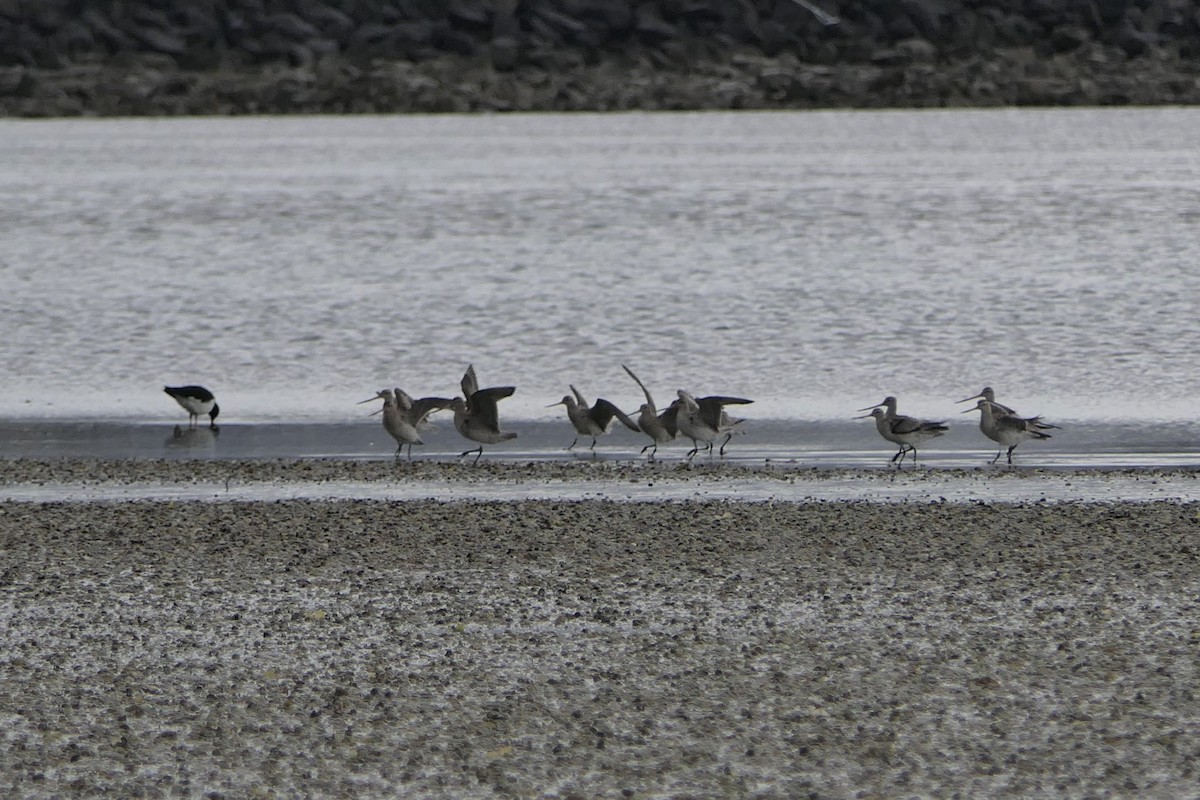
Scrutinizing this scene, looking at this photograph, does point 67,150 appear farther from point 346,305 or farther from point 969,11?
point 346,305

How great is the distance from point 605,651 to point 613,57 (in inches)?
2434

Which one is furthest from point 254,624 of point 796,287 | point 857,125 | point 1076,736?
point 857,125

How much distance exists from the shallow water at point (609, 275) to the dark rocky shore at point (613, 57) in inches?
405

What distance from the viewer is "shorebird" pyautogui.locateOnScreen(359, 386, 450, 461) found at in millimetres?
13695

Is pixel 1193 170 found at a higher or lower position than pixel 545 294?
higher

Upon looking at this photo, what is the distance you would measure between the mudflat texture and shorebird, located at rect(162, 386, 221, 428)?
4.27 metres

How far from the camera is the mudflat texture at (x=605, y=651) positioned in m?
6.47

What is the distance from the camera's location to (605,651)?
7.90m

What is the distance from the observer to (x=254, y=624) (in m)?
8.44

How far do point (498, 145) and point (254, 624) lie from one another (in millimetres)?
A: 50923

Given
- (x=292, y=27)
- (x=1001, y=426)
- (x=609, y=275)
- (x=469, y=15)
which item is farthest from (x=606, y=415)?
(x=292, y=27)

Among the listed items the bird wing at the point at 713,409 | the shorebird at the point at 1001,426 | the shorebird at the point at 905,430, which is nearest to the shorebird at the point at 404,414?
the bird wing at the point at 713,409

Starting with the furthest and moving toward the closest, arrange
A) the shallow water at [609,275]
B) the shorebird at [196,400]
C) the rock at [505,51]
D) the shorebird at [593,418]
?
the rock at [505,51] < the shallow water at [609,275] < the shorebird at [196,400] < the shorebird at [593,418]

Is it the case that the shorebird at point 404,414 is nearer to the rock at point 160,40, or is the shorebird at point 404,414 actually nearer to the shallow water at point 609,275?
the shallow water at point 609,275
